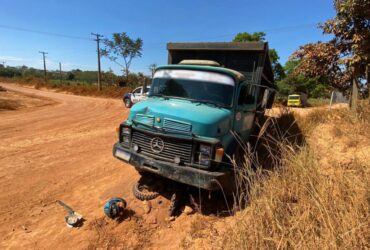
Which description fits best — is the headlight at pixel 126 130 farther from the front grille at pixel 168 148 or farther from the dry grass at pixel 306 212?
the dry grass at pixel 306 212

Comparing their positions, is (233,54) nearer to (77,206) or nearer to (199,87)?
(199,87)

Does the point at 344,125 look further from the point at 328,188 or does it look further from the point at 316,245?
the point at 316,245

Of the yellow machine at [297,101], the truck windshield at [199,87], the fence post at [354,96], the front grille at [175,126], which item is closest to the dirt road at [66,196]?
the front grille at [175,126]

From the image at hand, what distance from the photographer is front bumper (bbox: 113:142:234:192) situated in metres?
3.78

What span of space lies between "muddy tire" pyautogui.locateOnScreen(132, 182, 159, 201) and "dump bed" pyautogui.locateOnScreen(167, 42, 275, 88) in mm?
3696

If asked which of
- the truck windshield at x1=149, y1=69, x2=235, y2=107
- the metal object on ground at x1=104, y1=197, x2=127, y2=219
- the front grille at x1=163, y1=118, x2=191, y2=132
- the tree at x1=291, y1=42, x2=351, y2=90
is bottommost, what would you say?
the metal object on ground at x1=104, y1=197, x2=127, y2=219

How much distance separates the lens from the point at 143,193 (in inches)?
186

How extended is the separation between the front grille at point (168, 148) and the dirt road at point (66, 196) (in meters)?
0.96

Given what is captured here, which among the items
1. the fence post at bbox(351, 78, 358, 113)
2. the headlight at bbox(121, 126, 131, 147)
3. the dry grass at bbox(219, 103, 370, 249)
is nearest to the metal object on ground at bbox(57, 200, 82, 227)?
the headlight at bbox(121, 126, 131, 147)

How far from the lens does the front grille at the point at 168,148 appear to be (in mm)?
3992

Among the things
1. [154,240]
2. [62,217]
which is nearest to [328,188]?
[154,240]

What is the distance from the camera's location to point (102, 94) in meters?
33.9

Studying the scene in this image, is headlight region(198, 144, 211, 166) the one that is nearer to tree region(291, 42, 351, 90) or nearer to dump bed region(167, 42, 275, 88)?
dump bed region(167, 42, 275, 88)

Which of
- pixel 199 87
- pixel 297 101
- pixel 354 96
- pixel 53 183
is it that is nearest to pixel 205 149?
pixel 199 87
